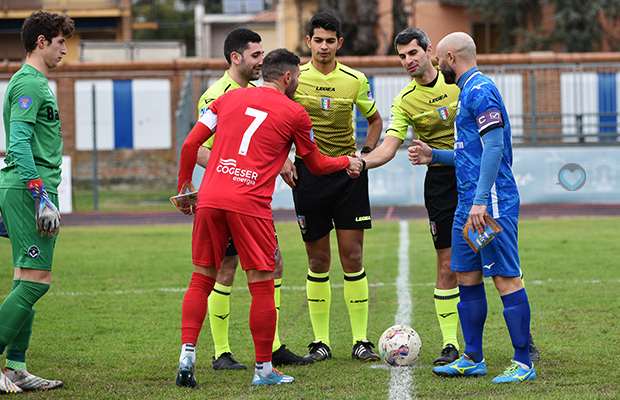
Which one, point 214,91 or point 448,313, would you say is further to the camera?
point 448,313

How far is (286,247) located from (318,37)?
20.9ft

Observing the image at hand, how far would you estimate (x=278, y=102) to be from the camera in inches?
172

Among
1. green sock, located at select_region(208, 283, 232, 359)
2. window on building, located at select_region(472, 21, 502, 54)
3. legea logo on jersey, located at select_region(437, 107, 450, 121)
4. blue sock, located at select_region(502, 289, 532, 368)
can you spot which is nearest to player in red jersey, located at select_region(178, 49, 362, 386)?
green sock, located at select_region(208, 283, 232, 359)

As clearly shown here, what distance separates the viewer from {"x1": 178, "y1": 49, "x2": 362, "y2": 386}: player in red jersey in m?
4.27

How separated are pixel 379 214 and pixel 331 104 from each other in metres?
11.0

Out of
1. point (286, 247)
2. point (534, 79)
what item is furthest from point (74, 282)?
point (534, 79)

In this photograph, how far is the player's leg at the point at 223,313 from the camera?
494cm

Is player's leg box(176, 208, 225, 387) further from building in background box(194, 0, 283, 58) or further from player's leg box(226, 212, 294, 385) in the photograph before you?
building in background box(194, 0, 283, 58)

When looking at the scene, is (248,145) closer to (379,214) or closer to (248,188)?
(248,188)

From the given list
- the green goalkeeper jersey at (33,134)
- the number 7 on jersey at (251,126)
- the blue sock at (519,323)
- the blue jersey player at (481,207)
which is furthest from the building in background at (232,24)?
the blue sock at (519,323)

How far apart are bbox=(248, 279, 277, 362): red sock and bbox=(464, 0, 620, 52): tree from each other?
22978mm

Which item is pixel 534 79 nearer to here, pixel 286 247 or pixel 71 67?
pixel 286 247

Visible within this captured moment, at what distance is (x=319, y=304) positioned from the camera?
17.8 feet

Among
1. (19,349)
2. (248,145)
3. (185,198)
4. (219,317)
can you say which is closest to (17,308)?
(19,349)
